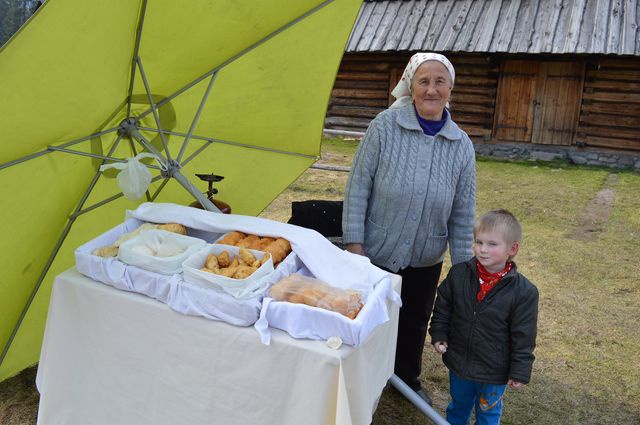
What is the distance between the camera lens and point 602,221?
275 inches

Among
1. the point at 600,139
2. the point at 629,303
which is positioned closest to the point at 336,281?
the point at 629,303

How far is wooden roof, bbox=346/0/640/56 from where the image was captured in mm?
10609

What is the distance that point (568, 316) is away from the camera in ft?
13.9

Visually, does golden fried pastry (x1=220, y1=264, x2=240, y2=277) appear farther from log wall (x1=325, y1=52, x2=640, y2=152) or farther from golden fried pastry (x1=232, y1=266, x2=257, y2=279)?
log wall (x1=325, y1=52, x2=640, y2=152)

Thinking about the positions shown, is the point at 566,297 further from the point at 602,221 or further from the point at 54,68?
the point at 54,68

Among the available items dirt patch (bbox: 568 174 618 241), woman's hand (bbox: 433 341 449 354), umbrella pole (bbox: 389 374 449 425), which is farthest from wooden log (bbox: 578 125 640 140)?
umbrella pole (bbox: 389 374 449 425)

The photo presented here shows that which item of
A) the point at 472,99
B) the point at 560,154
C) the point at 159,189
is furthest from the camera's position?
the point at 472,99

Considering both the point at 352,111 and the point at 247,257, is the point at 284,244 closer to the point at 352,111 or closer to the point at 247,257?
the point at 247,257

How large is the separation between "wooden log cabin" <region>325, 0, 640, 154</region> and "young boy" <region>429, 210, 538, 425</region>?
9.05m

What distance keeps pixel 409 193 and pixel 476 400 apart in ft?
3.53

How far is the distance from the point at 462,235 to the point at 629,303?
2744mm

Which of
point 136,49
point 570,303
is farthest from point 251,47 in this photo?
point 570,303

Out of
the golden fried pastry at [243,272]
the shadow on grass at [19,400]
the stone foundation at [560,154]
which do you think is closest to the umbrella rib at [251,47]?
the golden fried pastry at [243,272]

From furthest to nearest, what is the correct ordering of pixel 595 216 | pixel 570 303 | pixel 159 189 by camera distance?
pixel 595 216 → pixel 570 303 → pixel 159 189
